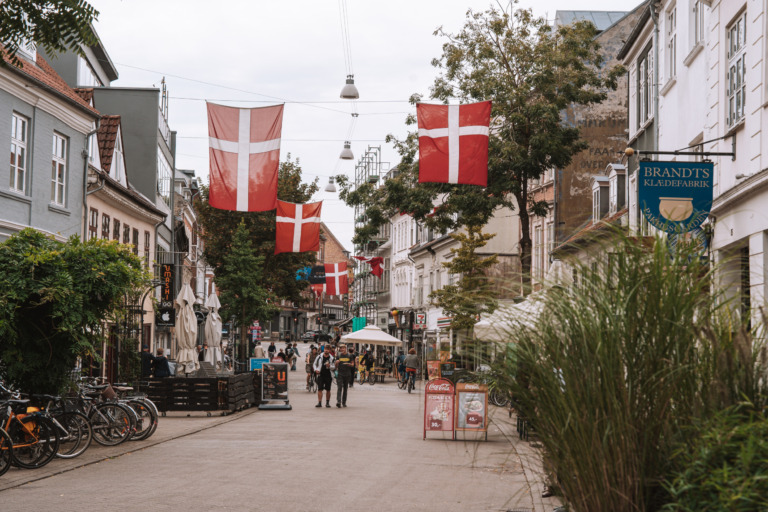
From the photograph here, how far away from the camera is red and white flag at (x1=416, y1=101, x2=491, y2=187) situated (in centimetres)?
1781

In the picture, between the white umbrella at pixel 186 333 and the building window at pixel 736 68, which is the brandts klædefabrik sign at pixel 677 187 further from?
the white umbrella at pixel 186 333

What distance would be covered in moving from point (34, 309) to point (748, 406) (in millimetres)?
11749

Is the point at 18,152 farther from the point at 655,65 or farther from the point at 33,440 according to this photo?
the point at 655,65

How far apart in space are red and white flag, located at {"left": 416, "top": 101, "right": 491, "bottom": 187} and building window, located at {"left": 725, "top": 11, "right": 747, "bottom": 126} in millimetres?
4364

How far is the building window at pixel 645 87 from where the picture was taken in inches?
929

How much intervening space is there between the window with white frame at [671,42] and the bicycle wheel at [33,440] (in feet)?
49.1

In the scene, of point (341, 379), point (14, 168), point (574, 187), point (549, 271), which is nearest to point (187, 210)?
point (574, 187)

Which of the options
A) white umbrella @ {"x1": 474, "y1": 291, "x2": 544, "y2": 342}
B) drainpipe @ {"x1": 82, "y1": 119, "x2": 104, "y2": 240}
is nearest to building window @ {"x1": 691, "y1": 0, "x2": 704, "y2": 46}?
white umbrella @ {"x1": 474, "y1": 291, "x2": 544, "y2": 342}

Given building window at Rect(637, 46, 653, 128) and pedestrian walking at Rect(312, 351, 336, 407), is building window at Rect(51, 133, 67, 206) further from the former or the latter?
building window at Rect(637, 46, 653, 128)

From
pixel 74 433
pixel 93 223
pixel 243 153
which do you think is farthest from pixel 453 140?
pixel 93 223

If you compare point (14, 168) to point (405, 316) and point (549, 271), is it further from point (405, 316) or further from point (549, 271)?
point (405, 316)

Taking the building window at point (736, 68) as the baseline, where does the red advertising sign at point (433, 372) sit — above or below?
below

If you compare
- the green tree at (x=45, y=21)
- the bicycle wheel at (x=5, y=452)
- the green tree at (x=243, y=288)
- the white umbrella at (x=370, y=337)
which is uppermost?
the green tree at (x=45, y=21)

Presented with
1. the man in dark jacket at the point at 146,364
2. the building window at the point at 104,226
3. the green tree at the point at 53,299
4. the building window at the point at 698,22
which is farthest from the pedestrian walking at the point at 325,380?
the building window at the point at 698,22
